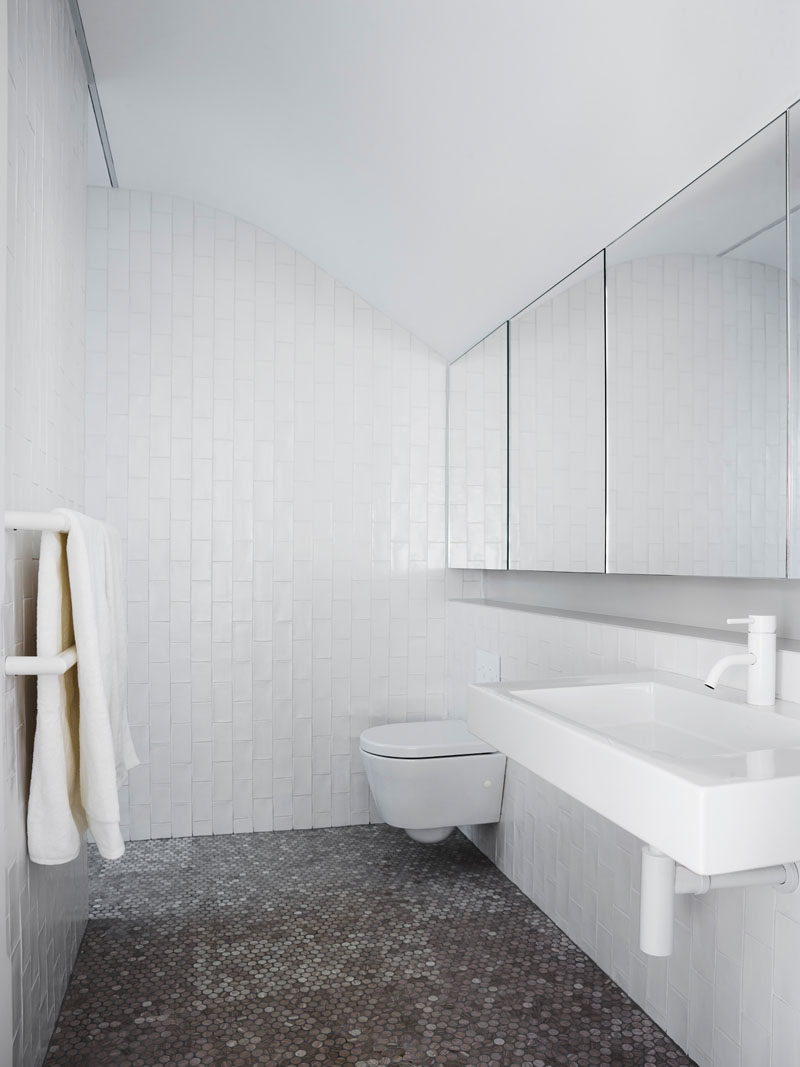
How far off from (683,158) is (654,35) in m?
0.30

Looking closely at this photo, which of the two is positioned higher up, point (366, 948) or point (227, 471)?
point (227, 471)

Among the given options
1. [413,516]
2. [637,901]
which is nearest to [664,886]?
[637,901]

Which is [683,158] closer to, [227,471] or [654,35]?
[654,35]

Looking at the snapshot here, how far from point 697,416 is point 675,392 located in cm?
10

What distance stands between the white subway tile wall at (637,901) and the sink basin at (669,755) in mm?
128

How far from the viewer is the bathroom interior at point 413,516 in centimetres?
157

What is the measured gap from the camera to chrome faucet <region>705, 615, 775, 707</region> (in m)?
1.58

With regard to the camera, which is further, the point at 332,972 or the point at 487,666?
the point at 487,666

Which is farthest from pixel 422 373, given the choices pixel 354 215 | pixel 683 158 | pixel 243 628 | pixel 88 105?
pixel 683 158

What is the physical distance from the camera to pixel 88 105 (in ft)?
8.37

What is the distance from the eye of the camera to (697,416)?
1901 millimetres

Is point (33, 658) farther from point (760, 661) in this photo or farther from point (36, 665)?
point (760, 661)

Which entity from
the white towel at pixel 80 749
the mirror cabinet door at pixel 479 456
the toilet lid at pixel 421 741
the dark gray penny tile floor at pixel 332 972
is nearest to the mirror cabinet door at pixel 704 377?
the mirror cabinet door at pixel 479 456

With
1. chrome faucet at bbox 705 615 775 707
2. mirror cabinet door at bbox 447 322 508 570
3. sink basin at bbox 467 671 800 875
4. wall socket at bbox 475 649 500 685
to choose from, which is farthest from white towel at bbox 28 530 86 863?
mirror cabinet door at bbox 447 322 508 570
